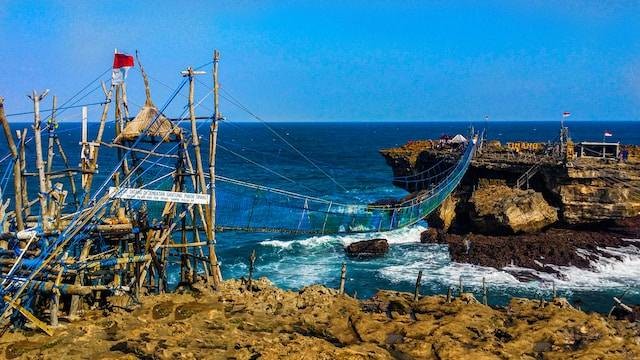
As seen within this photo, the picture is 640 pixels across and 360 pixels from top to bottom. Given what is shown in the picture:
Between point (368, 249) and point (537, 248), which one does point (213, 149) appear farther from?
point (537, 248)

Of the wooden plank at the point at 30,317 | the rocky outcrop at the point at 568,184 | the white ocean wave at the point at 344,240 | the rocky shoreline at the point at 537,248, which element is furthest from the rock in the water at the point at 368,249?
the wooden plank at the point at 30,317

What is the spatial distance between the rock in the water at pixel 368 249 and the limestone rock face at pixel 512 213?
6519 millimetres

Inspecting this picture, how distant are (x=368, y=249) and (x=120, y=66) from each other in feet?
67.0

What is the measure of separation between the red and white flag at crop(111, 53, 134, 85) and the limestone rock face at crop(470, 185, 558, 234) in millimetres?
24529

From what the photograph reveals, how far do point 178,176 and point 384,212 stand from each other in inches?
434

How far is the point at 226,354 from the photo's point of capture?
1304 cm

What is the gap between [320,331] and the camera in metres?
15.5

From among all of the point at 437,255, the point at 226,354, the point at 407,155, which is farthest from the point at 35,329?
the point at 407,155

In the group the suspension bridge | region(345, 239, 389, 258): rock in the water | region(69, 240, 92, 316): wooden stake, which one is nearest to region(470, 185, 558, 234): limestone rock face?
region(345, 239, 389, 258): rock in the water

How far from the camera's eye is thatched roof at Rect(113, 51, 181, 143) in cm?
1781

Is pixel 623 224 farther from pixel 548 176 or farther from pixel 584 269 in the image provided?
pixel 584 269

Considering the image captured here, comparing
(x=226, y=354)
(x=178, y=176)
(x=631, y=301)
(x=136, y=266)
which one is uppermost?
(x=178, y=176)

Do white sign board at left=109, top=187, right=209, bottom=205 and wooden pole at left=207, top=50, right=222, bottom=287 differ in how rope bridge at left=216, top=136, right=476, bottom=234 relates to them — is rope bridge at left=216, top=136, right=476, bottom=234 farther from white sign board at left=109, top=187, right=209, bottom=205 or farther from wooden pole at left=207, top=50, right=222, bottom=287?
white sign board at left=109, top=187, right=209, bottom=205

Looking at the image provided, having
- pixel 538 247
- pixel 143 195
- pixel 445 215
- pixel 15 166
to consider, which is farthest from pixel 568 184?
pixel 15 166
